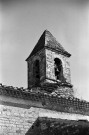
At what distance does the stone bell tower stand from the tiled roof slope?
2.07 m

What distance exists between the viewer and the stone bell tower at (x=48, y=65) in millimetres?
12316

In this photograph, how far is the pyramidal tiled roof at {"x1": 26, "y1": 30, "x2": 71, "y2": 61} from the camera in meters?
13.4

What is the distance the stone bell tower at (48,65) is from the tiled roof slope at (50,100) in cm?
207

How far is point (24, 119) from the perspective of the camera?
28.9ft

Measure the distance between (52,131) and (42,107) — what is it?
4.53 feet

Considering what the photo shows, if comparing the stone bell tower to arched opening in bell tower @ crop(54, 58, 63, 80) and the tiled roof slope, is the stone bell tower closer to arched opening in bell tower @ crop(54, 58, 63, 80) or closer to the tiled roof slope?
arched opening in bell tower @ crop(54, 58, 63, 80)

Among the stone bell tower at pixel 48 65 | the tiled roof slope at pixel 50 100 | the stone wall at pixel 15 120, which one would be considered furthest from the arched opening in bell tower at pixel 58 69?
the stone wall at pixel 15 120

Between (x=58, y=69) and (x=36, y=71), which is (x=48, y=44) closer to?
(x=58, y=69)

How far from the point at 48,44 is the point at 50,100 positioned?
4694 mm

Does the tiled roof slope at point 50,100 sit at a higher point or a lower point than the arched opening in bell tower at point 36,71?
lower

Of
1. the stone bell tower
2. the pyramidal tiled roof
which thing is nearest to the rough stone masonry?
the stone bell tower

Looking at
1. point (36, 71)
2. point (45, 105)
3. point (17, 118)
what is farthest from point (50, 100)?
point (36, 71)

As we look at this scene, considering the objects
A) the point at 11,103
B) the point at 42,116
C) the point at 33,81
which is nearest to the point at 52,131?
the point at 42,116

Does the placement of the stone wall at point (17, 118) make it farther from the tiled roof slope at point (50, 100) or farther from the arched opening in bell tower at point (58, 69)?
the arched opening in bell tower at point (58, 69)
